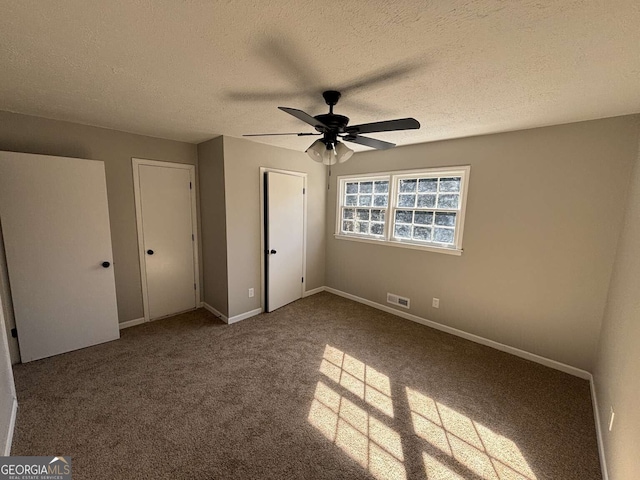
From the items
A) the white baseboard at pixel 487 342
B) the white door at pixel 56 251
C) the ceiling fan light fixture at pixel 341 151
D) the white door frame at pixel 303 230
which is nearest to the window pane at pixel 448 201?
the white baseboard at pixel 487 342

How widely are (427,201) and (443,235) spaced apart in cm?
48

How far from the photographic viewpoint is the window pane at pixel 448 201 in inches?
124

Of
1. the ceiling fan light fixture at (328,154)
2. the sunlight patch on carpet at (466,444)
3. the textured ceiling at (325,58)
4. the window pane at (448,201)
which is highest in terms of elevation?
the textured ceiling at (325,58)

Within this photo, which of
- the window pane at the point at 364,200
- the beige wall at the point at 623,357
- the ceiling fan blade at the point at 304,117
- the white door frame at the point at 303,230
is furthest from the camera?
the window pane at the point at 364,200

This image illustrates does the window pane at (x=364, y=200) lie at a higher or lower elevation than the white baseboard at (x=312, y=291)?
higher

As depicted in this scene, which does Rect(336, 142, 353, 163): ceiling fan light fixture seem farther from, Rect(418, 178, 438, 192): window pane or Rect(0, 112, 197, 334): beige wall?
Rect(0, 112, 197, 334): beige wall

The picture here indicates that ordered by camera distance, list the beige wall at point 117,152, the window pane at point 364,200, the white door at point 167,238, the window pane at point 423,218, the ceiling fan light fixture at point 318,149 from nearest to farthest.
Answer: the ceiling fan light fixture at point 318,149
the beige wall at point 117,152
the white door at point 167,238
the window pane at point 423,218
the window pane at point 364,200

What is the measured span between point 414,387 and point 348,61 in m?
2.51

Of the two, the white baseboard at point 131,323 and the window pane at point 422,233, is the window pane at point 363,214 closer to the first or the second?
the window pane at point 422,233

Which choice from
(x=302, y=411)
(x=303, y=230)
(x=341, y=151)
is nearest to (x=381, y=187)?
(x=303, y=230)

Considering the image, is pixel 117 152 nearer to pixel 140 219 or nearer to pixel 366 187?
pixel 140 219

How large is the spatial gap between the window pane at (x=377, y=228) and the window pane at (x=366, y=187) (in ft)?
1.72

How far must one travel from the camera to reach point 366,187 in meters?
4.04

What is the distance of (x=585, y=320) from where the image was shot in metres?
2.40
